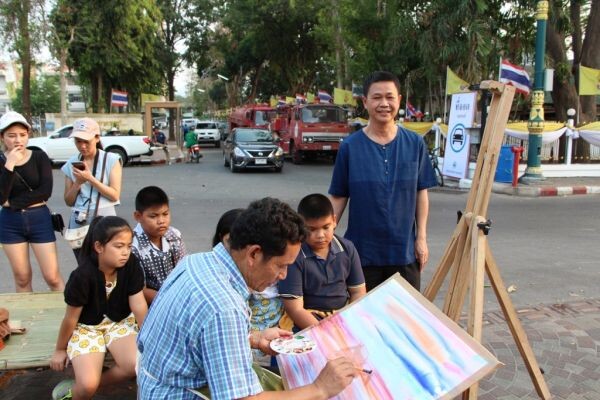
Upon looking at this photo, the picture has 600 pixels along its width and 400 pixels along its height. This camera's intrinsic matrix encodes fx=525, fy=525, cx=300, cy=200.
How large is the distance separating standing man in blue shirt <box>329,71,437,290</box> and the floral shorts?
1.42m

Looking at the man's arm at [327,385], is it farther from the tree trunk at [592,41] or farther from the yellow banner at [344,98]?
the yellow banner at [344,98]

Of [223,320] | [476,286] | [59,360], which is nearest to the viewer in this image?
[223,320]

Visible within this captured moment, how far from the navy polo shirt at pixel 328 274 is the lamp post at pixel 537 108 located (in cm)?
1082

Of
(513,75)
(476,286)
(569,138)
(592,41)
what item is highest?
(592,41)

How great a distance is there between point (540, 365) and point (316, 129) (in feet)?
53.1

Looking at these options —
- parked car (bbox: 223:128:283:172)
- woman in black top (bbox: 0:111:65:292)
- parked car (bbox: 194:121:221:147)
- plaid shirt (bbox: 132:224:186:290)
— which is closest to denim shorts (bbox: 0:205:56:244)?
woman in black top (bbox: 0:111:65:292)

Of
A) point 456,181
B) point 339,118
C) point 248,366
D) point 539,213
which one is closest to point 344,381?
point 248,366

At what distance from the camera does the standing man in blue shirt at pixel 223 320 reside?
5.02 feet

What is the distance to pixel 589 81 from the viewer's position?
558 inches

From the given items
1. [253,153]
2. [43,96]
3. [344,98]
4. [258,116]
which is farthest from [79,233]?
[43,96]

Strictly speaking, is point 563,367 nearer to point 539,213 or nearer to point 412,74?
point 539,213

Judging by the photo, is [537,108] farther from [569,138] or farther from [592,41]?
[592,41]

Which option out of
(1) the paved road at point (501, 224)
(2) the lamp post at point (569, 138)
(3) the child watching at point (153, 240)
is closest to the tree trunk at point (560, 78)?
(2) the lamp post at point (569, 138)

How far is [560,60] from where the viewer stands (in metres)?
15.2
